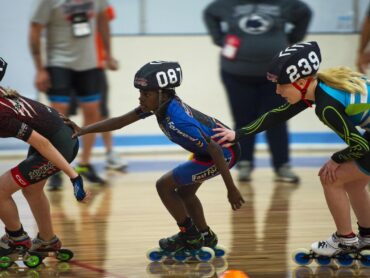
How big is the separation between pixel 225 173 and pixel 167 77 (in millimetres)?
697

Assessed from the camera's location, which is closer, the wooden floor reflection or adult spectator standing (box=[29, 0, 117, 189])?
the wooden floor reflection

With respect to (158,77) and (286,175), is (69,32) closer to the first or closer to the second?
(286,175)

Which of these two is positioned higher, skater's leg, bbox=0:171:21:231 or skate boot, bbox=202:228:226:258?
skater's leg, bbox=0:171:21:231

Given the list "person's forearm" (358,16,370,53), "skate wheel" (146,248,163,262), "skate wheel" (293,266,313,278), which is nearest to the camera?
"skate wheel" (293,266,313,278)

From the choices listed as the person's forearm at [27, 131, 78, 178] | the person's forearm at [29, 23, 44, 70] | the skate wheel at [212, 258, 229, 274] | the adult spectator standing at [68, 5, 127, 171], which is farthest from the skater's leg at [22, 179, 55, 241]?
the adult spectator standing at [68, 5, 127, 171]

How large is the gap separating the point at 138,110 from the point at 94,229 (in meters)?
1.34

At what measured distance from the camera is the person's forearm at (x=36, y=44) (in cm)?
752

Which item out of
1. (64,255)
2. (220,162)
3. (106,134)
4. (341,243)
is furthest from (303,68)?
(106,134)

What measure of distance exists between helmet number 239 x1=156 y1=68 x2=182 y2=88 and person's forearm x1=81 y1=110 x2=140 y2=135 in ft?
1.38

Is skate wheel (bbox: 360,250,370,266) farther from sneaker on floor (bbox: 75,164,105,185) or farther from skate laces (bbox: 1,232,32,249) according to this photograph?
sneaker on floor (bbox: 75,164,105,185)

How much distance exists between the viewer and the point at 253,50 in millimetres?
7734

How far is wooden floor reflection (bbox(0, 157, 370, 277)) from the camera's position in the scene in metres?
4.99

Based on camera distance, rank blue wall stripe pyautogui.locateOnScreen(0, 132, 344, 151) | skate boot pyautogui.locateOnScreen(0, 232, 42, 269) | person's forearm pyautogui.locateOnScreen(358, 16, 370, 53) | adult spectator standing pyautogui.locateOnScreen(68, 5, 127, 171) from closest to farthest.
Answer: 1. skate boot pyautogui.locateOnScreen(0, 232, 42, 269)
2. person's forearm pyautogui.locateOnScreen(358, 16, 370, 53)
3. adult spectator standing pyautogui.locateOnScreen(68, 5, 127, 171)
4. blue wall stripe pyautogui.locateOnScreen(0, 132, 344, 151)

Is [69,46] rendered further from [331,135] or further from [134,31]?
[331,135]
